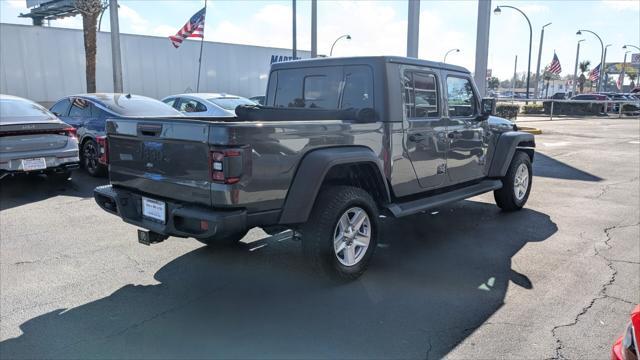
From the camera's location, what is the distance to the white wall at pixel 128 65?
819 inches

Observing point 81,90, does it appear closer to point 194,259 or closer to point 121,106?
point 121,106

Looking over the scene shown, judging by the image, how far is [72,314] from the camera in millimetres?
3697

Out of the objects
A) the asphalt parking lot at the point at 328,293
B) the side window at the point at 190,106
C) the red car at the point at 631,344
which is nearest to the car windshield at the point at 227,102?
the side window at the point at 190,106

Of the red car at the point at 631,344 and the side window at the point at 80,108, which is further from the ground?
the side window at the point at 80,108

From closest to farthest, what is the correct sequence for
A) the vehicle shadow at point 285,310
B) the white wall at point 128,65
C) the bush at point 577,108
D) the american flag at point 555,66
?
the vehicle shadow at point 285,310
the white wall at point 128,65
the bush at point 577,108
the american flag at point 555,66

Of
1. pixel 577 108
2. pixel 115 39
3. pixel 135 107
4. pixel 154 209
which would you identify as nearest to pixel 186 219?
pixel 154 209

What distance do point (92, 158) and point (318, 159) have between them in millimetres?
6546

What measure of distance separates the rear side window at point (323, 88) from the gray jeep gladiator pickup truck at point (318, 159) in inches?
0.4

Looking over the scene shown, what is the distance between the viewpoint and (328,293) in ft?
13.4

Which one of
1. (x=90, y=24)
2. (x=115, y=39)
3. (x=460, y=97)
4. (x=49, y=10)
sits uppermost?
(x=49, y=10)

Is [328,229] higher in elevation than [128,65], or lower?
lower

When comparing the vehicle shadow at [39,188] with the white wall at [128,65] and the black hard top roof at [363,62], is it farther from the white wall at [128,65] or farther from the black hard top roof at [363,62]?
the white wall at [128,65]

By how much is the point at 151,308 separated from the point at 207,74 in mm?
24241

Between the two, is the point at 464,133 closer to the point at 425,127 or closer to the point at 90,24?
the point at 425,127
